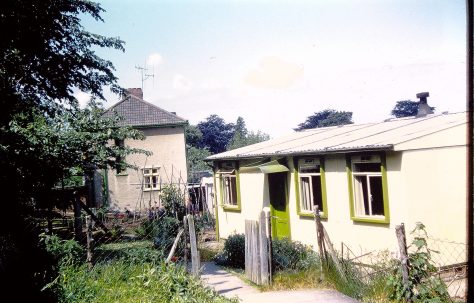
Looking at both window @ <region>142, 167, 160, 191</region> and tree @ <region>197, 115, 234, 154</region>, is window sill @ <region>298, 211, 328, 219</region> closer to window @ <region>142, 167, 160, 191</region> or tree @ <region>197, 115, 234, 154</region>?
window @ <region>142, 167, 160, 191</region>

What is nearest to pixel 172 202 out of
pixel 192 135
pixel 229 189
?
pixel 229 189

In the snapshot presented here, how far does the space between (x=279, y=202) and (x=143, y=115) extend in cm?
1880

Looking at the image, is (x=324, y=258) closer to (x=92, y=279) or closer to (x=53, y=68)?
(x=92, y=279)

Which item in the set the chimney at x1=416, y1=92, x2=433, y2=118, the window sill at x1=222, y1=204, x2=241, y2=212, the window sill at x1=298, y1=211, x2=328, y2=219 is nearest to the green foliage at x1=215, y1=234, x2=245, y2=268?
the window sill at x1=298, y1=211, x2=328, y2=219

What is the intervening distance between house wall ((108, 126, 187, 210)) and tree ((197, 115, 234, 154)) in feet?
180

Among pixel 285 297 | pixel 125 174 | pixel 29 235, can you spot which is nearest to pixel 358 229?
pixel 285 297

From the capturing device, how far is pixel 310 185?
12.1 meters

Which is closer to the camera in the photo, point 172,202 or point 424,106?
point 424,106

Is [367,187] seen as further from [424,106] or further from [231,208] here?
[231,208]

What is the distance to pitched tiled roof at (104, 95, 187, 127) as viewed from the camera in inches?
1146

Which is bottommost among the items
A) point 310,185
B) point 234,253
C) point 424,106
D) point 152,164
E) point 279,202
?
point 234,253

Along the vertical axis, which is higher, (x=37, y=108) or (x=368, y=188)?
(x=37, y=108)

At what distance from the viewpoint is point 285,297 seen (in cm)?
764

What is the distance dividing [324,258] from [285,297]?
1.36 m
